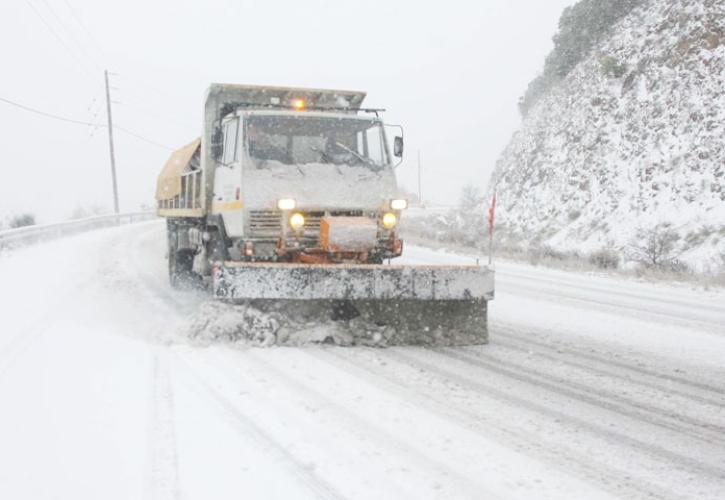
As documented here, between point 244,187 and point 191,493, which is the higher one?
point 244,187

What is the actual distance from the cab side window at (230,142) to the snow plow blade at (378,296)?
202cm

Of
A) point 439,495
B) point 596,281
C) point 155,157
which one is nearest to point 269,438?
point 439,495

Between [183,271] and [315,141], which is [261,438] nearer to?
[315,141]

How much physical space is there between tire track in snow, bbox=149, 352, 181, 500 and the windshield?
3269mm

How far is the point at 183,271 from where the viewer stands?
10539 millimetres

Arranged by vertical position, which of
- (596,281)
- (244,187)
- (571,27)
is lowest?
(596,281)

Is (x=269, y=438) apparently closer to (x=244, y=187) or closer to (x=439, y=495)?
(x=439, y=495)

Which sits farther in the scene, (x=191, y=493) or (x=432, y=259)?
(x=432, y=259)

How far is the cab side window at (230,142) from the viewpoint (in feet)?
25.3

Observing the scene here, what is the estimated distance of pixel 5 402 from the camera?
4.15 meters

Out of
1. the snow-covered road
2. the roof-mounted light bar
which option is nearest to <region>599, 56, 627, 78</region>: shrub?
the roof-mounted light bar

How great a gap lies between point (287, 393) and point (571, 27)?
1196 inches

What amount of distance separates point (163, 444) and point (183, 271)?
725cm

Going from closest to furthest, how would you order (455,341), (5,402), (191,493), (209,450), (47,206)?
(191,493) → (209,450) → (5,402) → (455,341) → (47,206)
